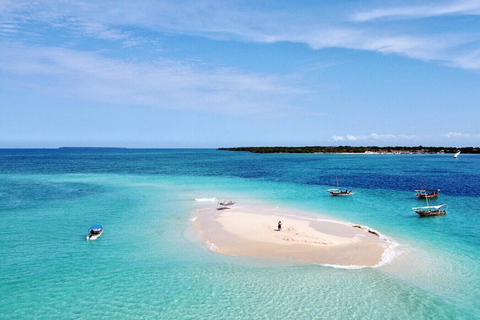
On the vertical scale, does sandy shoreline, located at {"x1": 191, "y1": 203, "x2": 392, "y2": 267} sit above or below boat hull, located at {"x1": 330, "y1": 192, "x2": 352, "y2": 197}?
below

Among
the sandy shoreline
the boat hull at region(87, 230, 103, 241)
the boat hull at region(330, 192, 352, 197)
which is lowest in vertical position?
the sandy shoreline

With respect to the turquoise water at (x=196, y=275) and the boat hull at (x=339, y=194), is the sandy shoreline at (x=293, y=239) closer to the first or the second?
the turquoise water at (x=196, y=275)

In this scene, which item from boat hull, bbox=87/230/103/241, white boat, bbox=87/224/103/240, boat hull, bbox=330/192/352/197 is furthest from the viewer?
boat hull, bbox=330/192/352/197

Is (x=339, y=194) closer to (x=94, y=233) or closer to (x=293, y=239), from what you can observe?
(x=293, y=239)

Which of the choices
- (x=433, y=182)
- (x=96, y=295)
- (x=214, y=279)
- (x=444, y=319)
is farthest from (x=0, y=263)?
(x=433, y=182)

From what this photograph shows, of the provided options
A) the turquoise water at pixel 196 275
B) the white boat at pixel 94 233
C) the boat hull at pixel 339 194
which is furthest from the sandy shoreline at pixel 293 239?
the boat hull at pixel 339 194

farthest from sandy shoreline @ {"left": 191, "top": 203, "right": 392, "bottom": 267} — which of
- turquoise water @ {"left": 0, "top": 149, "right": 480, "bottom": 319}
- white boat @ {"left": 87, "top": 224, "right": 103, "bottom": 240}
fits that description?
white boat @ {"left": 87, "top": 224, "right": 103, "bottom": 240}

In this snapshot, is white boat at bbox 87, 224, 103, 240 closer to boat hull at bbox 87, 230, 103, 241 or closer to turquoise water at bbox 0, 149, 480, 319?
boat hull at bbox 87, 230, 103, 241

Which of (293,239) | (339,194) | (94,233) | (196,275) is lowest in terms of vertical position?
(196,275)

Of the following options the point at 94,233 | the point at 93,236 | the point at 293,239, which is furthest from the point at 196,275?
the point at 94,233
